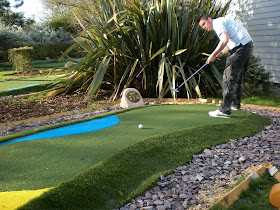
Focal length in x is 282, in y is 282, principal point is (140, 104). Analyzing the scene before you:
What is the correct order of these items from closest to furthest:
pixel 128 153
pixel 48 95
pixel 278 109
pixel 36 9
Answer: pixel 128 153, pixel 278 109, pixel 48 95, pixel 36 9

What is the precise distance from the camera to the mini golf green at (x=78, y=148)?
2184 millimetres

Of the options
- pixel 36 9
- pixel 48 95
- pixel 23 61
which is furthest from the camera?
pixel 36 9

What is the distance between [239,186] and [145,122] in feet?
5.99

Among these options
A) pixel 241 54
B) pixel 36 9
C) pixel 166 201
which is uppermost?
pixel 36 9

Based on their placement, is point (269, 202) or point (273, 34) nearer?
point (269, 202)

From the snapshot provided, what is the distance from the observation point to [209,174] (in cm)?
250

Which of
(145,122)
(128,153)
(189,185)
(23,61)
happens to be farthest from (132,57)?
(23,61)

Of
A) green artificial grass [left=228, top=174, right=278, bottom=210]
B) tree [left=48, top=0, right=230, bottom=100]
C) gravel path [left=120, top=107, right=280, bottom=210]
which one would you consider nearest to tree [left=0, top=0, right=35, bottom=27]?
tree [left=48, top=0, right=230, bottom=100]

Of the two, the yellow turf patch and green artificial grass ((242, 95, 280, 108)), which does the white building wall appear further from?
the yellow turf patch

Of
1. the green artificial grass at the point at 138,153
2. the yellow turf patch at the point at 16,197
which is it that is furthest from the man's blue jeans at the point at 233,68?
the yellow turf patch at the point at 16,197

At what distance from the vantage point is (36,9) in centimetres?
3269

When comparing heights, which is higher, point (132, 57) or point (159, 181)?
point (132, 57)

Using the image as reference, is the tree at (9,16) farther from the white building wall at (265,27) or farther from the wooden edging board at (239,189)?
the wooden edging board at (239,189)

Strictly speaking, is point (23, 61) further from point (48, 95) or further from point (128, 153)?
point (128, 153)
